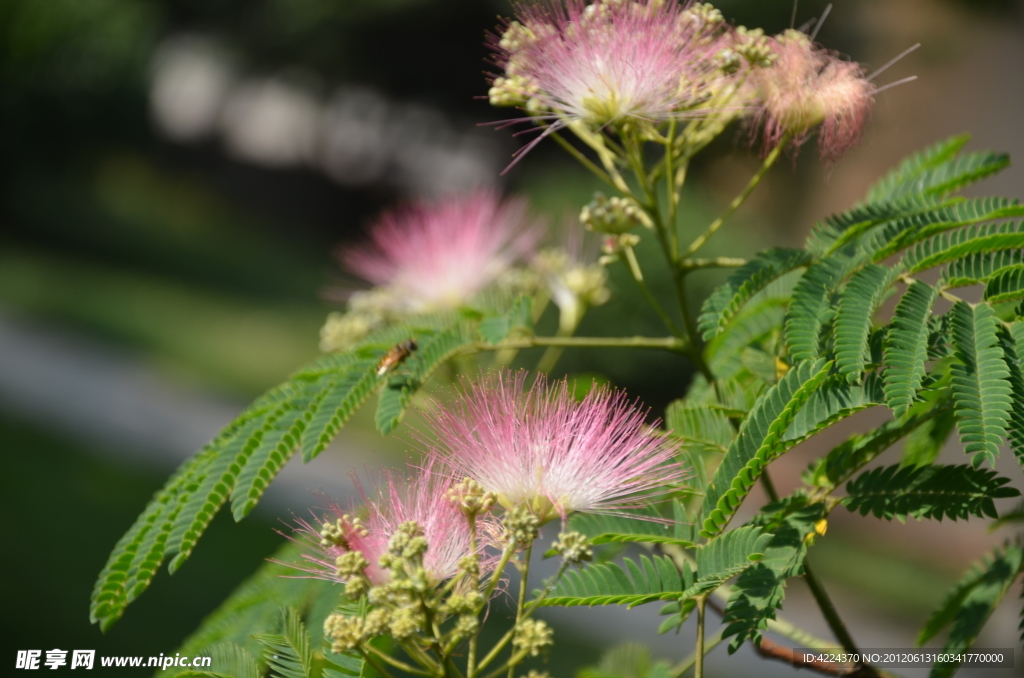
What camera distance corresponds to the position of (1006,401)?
1.28m

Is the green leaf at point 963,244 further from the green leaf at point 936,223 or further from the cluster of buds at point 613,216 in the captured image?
the cluster of buds at point 613,216

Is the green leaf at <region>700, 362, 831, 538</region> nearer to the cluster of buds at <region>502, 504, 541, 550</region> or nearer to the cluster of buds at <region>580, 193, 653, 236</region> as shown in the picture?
the cluster of buds at <region>502, 504, 541, 550</region>

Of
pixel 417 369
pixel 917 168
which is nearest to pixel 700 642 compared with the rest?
pixel 417 369

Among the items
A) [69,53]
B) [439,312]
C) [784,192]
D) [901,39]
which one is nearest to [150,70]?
[69,53]

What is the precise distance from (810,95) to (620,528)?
2.84 ft

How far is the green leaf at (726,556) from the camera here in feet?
4.32

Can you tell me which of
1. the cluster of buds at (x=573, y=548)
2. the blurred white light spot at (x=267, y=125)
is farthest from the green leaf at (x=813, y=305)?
the blurred white light spot at (x=267, y=125)

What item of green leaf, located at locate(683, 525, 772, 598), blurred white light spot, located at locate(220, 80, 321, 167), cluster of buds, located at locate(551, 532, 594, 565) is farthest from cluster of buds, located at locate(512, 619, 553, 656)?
blurred white light spot, located at locate(220, 80, 321, 167)

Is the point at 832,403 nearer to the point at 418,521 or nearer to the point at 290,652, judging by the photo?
the point at 418,521

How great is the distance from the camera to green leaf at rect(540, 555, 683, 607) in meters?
1.39

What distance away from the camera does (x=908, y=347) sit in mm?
1377

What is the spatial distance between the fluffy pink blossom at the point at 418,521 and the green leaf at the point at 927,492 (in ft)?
2.14

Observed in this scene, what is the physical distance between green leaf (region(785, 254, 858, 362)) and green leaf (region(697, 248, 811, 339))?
0.15 feet

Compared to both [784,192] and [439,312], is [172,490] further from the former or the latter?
[784,192]
